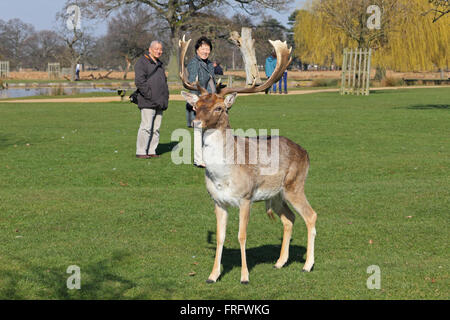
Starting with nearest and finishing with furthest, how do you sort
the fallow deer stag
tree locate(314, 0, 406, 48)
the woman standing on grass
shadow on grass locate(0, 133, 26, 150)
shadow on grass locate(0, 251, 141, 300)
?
shadow on grass locate(0, 251, 141, 300)
the fallow deer stag
the woman standing on grass
shadow on grass locate(0, 133, 26, 150)
tree locate(314, 0, 406, 48)

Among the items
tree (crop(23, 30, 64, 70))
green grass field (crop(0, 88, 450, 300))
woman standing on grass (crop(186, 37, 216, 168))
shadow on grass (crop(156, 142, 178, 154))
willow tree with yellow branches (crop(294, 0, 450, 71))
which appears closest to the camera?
green grass field (crop(0, 88, 450, 300))

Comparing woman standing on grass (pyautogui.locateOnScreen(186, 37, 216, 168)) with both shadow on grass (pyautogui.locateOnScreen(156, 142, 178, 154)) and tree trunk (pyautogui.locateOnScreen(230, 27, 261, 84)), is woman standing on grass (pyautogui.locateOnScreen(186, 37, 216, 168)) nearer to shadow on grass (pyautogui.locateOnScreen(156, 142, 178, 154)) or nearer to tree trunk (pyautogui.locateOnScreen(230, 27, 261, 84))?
tree trunk (pyautogui.locateOnScreen(230, 27, 261, 84))

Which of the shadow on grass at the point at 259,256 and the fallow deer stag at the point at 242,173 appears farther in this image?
the shadow on grass at the point at 259,256

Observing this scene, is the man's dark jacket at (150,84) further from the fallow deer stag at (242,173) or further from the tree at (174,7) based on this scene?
the tree at (174,7)

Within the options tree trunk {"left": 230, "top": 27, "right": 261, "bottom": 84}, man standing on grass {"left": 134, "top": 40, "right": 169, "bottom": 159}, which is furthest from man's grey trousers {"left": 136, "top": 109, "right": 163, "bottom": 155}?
tree trunk {"left": 230, "top": 27, "right": 261, "bottom": 84}

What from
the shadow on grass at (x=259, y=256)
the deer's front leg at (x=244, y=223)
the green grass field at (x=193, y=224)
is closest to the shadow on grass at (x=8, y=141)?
the green grass field at (x=193, y=224)

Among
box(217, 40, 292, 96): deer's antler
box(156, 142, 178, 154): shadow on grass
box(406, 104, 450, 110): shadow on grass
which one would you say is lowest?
box(156, 142, 178, 154): shadow on grass

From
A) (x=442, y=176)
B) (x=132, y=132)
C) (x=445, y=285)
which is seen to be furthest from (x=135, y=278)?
(x=132, y=132)

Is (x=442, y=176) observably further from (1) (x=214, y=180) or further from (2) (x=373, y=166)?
(1) (x=214, y=180)

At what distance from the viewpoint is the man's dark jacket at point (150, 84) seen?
14.6 metres

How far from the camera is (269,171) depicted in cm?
708

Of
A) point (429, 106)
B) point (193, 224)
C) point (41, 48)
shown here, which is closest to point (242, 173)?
point (193, 224)

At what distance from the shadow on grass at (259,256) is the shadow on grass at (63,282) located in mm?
1202

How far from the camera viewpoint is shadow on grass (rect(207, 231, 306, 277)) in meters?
7.60
